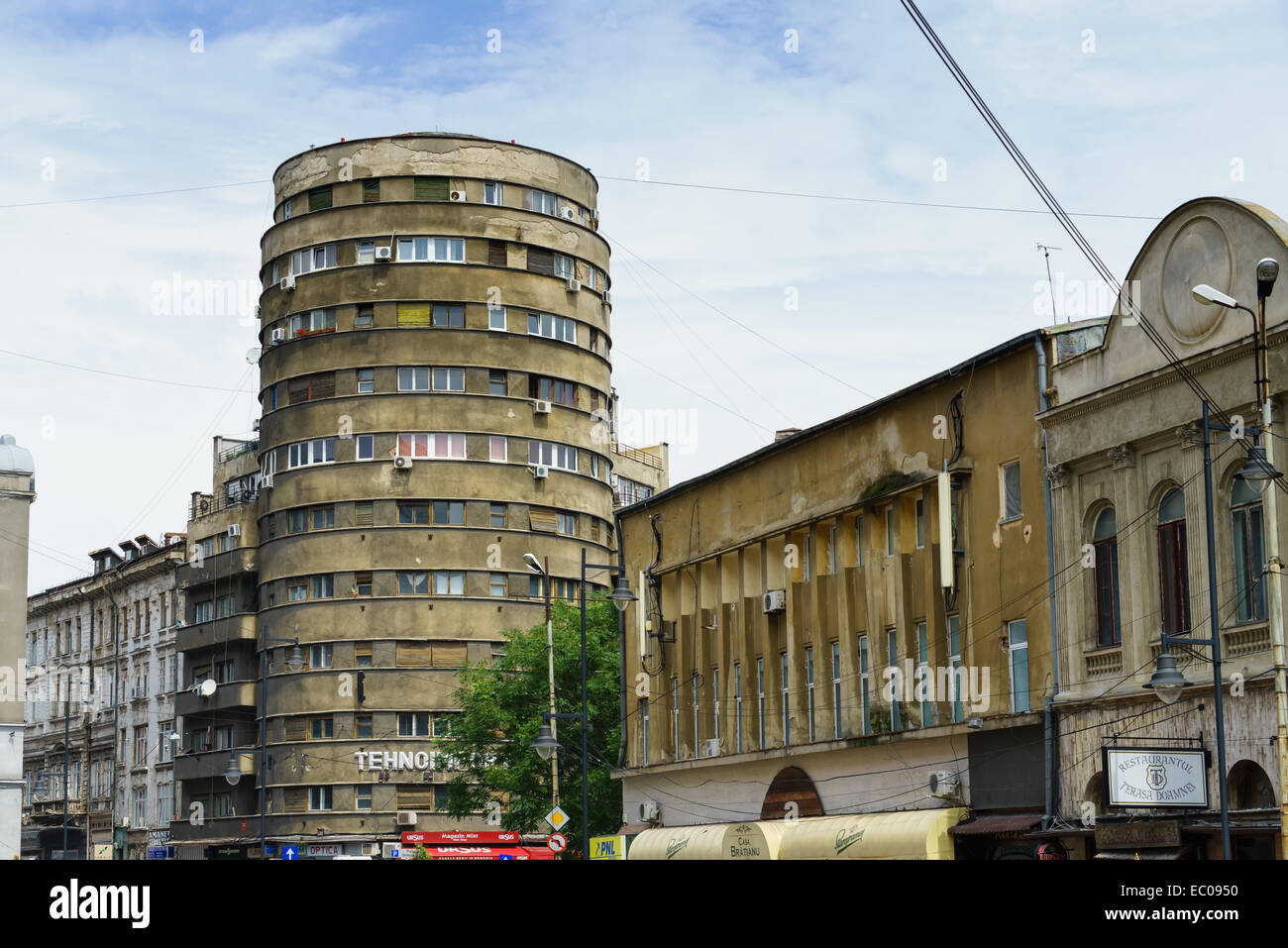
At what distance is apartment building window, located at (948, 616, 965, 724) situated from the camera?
117 feet

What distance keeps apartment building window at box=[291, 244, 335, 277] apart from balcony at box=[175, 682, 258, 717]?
Result: 19786 mm

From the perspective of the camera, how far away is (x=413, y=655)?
79688 millimetres

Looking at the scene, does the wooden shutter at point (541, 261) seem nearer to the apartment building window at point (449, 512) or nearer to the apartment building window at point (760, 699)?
the apartment building window at point (449, 512)

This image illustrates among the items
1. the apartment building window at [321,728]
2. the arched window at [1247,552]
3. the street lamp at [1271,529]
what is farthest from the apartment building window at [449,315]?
the street lamp at [1271,529]

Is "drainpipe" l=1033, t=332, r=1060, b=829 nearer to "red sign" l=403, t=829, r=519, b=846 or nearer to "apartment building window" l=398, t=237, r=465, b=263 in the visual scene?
"red sign" l=403, t=829, r=519, b=846

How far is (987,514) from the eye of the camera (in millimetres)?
35594

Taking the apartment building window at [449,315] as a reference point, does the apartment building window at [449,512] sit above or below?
below

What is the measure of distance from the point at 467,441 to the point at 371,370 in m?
5.50

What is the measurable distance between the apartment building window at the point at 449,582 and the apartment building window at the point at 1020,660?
48096 mm

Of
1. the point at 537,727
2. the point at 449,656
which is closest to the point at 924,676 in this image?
the point at 537,727

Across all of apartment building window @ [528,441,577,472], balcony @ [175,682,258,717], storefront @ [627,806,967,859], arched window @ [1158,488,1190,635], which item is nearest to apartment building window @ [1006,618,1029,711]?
storefront @ [627,806,967,859]

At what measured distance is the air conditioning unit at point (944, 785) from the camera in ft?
116
